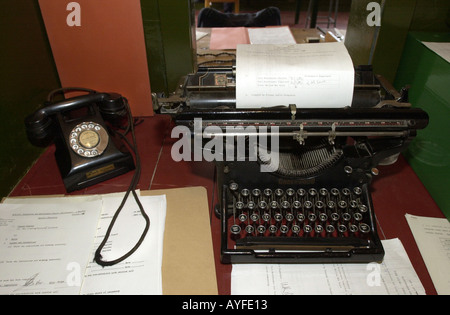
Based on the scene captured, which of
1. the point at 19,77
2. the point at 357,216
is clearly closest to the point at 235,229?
the point at 357,216

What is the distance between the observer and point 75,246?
109 cm

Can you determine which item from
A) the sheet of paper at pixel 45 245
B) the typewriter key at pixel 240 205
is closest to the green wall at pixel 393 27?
the typewriter key at pixel 240 205

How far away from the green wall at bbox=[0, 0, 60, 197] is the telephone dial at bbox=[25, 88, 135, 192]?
8 cm

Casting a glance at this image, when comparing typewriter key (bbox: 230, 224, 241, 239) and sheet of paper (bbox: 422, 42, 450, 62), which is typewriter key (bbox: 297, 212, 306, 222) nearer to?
typewriter key (bbox: 230, 224, 241, 239)

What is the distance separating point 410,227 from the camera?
117cm

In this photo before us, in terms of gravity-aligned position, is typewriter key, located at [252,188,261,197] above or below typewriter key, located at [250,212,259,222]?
above

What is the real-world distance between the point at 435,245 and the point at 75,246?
45.7 inches

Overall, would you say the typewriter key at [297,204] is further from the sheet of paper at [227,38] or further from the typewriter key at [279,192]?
the sheet of paper at [227,38]

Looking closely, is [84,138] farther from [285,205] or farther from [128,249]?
[285,205]

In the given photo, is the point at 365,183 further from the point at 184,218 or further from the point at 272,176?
the point at 184,218

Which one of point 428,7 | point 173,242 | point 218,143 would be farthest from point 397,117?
point 173,242

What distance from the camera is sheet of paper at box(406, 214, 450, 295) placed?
3.31 feet
